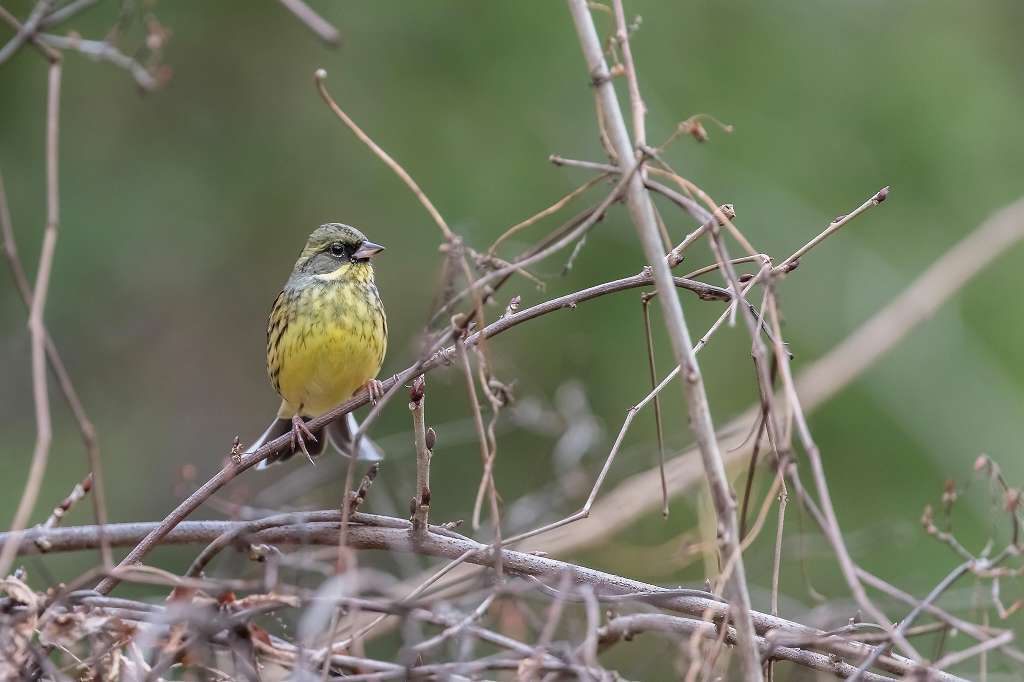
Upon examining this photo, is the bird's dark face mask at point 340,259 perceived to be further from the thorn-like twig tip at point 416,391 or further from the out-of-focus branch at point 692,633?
the out-of-focus branch at point 692,633

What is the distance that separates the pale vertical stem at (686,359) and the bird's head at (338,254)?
9.39ft

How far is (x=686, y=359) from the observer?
95.7 inches

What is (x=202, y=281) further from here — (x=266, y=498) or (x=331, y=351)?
(x=331, y=351)

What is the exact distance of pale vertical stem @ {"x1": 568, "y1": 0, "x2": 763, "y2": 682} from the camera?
234 centimetres

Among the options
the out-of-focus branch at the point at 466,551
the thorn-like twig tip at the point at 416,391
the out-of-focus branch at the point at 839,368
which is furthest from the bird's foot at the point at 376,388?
the thorn-like twig tip at the point at 416,391

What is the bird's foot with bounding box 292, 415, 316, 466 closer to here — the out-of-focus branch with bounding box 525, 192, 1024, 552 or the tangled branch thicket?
the tangled branch thicket

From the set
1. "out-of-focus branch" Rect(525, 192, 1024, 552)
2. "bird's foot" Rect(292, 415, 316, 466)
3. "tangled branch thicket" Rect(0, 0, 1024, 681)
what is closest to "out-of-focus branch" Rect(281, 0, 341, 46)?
"tangled branch thicket" Rect(0, 0, 1024, 681)

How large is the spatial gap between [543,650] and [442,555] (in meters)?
0.70

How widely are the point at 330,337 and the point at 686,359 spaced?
118 inches

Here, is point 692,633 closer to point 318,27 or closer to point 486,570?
point 486,570

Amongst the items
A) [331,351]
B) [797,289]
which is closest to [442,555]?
[331,351]

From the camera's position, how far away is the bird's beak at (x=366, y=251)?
210 inches

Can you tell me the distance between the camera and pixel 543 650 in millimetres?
2477

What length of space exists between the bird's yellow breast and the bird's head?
0.15ft
